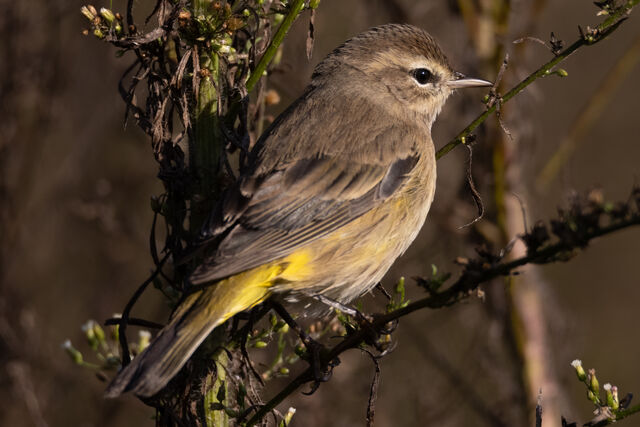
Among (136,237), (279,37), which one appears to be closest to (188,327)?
(279,37)

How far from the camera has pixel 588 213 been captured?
1.98 m

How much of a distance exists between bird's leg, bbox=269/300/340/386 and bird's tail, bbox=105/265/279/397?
0.10 metres

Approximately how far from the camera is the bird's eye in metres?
4.35

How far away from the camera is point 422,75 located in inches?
172

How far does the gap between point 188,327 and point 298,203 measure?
2.82ft

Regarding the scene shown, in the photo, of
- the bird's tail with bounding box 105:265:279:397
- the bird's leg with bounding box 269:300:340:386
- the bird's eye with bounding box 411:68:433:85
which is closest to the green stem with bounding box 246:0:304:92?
the bird's tail with bounding box 105:265:279:397

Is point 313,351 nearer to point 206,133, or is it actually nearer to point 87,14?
point 206,133

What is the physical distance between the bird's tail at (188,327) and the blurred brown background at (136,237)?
1.70 metres

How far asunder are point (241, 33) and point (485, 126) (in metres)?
2.21

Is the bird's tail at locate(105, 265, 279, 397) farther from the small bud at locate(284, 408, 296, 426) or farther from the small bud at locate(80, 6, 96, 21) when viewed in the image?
the small bud at locate(80, 6, 96, 21)

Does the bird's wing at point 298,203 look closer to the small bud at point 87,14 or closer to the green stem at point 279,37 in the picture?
the green stem at point 279,37

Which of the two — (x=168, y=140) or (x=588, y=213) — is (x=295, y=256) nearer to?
(x=168, y=140)

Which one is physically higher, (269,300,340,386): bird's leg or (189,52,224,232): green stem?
(189,52,224,232): green stem

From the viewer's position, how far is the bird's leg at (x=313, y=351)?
2844 millimetres
